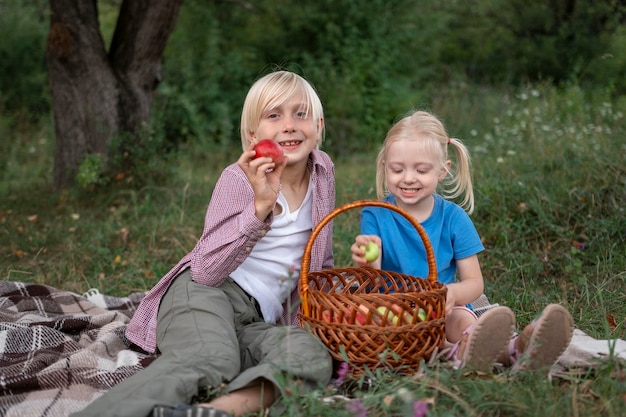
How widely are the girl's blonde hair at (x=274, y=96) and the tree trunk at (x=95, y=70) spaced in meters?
3.05

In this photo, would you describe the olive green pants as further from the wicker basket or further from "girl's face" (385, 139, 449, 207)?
"girl's face" (385, 139, 449, 207)

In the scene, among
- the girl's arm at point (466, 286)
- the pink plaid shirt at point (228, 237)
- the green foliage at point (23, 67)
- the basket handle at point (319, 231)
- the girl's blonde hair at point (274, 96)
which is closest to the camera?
the basket handle at point (319, 231)

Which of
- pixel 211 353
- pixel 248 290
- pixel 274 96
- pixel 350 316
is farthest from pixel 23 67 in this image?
pixel 350 316

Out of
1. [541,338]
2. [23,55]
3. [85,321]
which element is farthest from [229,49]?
[541,338]

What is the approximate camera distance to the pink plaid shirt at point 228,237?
2.80 metres

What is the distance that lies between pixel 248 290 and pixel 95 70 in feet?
11.4

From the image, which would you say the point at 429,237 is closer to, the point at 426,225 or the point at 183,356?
the point at 426,225

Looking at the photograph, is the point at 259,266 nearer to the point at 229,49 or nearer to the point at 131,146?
the point at 131,146

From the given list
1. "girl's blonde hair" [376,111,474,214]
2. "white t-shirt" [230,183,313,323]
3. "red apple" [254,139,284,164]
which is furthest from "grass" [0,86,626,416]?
"red apple" [254,139,284,164]

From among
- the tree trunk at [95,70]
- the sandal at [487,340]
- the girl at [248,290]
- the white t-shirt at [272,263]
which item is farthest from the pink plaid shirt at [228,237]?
the tree trunk at [95,70]

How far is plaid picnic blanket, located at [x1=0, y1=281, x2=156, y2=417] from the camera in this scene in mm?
2559

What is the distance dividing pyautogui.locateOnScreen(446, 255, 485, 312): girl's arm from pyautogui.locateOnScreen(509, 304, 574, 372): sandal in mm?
401

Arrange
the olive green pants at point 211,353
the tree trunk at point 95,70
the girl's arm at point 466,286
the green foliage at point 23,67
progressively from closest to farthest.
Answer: the olive green pants at point 211,353
the girl's arm at point 466,286
the tree trunk at point 95,70
the green foliage at point 23,67

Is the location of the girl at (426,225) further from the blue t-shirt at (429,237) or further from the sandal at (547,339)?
the sandal at (547,339)
